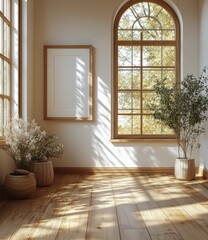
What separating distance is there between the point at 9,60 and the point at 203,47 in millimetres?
2882

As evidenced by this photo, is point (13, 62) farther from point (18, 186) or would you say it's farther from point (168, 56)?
point (168, 56)

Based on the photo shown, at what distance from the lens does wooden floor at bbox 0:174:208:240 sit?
2.65m

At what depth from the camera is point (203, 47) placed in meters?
5.20

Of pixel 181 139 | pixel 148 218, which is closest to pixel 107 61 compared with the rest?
pixel 181 139

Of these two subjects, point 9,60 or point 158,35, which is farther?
point 158,35

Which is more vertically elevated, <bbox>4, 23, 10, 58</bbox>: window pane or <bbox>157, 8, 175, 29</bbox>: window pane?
<bbox>157, 8, 175, 29</bbox>: window pane

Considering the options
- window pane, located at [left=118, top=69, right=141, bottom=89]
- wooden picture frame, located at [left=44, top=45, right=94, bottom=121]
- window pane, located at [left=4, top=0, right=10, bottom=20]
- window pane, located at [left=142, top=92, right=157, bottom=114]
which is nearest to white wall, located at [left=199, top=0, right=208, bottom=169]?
window pane, located at [left=142, top=92, right=157, bottom=114]

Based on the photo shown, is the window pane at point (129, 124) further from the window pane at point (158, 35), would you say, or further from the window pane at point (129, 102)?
the window pane at point (158, 35)

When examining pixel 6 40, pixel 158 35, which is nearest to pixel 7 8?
pixel 6 40

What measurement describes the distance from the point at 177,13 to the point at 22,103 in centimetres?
289

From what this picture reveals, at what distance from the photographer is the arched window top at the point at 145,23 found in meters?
5.62

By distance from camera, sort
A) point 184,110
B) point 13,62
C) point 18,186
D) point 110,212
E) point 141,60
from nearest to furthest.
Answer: point 110,212, point 18,186, point 13,62, point 184,110, point 141,60

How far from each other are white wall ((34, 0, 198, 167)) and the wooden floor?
74 centimetres

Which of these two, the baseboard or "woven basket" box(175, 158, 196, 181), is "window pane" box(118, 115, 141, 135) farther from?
"woven basket" box(175, 158, 196, 181)
